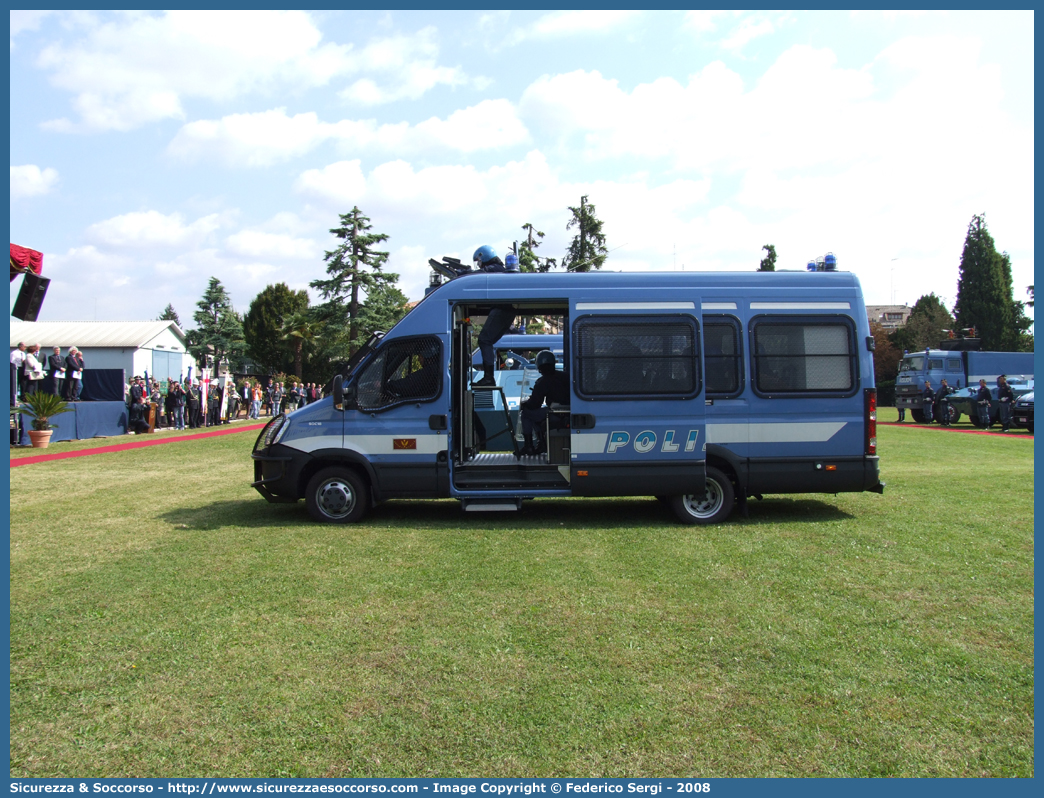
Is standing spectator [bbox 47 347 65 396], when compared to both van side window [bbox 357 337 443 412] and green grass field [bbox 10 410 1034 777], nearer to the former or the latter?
green grass field [bbox 10 410 1034 777]

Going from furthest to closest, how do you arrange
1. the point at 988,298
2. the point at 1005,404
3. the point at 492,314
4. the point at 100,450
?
the point at 988,298
the point at 1005,404
the point at 100,450
the point at 492,314

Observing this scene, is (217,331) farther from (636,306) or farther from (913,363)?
(636,306)

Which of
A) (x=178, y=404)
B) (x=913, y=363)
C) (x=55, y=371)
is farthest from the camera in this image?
(x=913, y=363)

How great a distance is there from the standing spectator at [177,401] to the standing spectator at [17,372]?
4.70 m

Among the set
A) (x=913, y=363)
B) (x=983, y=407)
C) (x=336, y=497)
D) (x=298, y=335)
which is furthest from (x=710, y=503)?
(x=298, y=335)

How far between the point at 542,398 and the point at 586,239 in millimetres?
34053

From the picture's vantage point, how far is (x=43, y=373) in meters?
23.4

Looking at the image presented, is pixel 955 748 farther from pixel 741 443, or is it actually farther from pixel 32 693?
pixel 741 443

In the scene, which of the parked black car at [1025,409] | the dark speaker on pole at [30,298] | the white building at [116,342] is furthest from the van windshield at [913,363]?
the white building at [116,342]

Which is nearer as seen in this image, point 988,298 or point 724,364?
point 724,364

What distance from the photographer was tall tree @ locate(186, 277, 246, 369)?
72938 mm

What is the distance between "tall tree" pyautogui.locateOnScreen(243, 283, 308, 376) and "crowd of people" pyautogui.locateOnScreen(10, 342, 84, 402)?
162ft

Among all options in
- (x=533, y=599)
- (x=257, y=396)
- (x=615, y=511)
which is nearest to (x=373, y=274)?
(x=257, y=396)

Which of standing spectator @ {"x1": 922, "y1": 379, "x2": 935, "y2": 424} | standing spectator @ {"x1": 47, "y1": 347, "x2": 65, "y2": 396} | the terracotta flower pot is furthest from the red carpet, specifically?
standing spectator @ {"x1": 922, "y1": 379, "x2": 935, "y2": 424}
